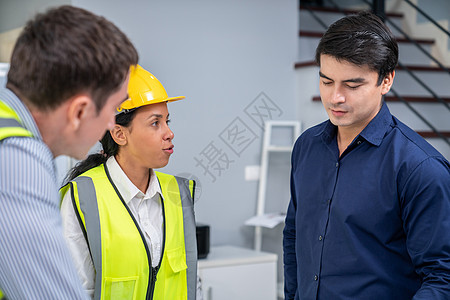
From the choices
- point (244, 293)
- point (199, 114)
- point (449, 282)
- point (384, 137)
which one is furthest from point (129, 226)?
point (199, 114)

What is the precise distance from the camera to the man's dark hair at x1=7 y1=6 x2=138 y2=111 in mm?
761

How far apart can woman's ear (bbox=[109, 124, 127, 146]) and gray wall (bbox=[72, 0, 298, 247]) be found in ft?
6.58

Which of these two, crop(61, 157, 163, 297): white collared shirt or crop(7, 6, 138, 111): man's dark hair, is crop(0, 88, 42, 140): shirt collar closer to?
crop(7, 6, 138, 111): man's dark hair

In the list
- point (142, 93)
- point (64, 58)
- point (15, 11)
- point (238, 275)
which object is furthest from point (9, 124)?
point (15, 11)

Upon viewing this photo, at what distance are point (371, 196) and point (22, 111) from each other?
3.09 feet

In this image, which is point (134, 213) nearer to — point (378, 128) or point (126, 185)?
point (126, 185)

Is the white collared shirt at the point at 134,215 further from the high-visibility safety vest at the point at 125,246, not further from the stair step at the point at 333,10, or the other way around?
the stair step at the point at 333,10

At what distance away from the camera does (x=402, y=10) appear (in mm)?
5359

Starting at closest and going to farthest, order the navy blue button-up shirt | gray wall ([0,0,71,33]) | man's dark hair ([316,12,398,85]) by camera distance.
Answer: the navy blue button-up shirt
man's dark hair ([316,12,398,85])
gray wall ([0,0,71,33])

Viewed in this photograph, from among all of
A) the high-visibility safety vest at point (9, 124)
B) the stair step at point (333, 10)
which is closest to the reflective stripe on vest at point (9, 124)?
the high-visibility safety vest at point (9, 124)

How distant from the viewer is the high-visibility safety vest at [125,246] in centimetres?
150

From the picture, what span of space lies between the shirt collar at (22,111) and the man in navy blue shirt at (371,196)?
0.86 m

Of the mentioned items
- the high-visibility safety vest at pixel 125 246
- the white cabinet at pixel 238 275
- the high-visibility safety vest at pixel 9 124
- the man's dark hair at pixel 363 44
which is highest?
the man's dark hair at pixel 363 44

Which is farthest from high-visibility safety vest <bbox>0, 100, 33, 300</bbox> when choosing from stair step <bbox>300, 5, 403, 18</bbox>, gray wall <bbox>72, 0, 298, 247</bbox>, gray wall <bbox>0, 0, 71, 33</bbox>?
stair step <bbox>300, 5, 403, 18</bbox>
